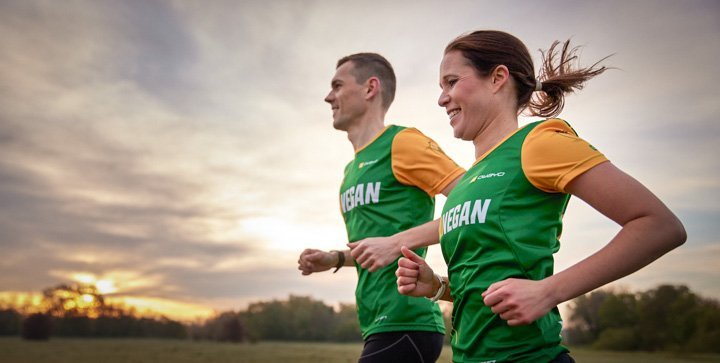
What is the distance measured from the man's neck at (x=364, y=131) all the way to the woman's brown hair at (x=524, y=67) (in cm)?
209

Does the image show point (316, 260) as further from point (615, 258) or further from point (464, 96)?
point (615, 258)

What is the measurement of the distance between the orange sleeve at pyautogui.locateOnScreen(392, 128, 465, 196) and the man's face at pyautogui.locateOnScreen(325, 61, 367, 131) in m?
0.69

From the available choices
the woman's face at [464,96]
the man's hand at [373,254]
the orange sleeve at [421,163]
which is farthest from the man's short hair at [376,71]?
the woman's face at [464,96]

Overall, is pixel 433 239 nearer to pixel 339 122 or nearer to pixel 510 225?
pixel 510 225

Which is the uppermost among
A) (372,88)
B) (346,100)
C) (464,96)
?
(372,88)

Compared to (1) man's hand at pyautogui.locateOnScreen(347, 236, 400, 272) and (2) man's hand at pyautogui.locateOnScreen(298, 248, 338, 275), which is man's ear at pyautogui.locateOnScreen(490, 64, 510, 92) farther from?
(2) man's hand at pyautogui.locateOnScreen(298, 248, 338, 275)

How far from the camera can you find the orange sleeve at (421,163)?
15.0ft

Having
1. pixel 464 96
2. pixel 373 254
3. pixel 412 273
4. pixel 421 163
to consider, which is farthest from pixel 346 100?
pixel 412 273

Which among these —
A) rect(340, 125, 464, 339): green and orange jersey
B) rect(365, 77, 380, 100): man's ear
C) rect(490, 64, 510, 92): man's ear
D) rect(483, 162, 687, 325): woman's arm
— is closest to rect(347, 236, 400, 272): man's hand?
rect(340, 125, 464, 339): green and orange jersey

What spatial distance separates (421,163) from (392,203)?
0.37m

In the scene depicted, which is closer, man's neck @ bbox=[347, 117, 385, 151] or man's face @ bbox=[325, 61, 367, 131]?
man's neck @ bbox=[347, 117, 385, 151]

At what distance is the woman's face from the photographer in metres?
3.20

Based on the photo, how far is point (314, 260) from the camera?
15.8 feet

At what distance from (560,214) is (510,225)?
269 mm
